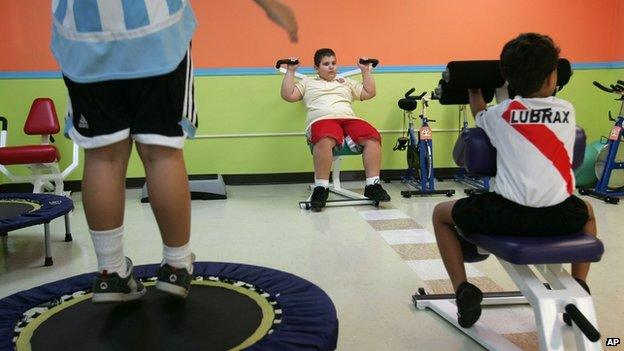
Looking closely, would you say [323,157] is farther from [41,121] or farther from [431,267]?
[41,121]

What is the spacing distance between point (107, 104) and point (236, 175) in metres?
3.70

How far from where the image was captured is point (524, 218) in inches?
56.9

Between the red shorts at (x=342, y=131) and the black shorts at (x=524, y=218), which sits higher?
the black shorts at (x=524, y=218)

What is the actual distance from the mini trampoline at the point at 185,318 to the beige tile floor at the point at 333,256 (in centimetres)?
29

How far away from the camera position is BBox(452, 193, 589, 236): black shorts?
144 centimetres

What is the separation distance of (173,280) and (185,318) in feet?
0.35

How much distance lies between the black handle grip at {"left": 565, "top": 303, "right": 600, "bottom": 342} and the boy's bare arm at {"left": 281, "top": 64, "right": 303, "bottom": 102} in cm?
318

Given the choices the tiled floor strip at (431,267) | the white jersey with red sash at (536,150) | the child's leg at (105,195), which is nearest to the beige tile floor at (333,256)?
the tiled floor strip at (431,267)

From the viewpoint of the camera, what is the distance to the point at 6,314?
147 cm

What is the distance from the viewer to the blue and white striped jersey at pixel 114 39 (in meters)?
1.29

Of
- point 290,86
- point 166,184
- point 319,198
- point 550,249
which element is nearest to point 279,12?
point 166,184

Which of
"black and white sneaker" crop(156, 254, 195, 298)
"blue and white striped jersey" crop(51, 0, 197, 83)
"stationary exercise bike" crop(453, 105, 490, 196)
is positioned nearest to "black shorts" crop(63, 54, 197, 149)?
"blue and white striped jersey" crop(51, 0, 197, 83)

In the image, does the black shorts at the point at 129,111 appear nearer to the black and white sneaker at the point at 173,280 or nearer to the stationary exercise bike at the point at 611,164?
the black and white sneaker at the point at 173,280

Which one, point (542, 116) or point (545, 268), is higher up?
point (542, 116)
